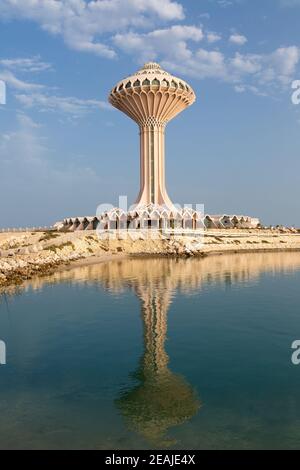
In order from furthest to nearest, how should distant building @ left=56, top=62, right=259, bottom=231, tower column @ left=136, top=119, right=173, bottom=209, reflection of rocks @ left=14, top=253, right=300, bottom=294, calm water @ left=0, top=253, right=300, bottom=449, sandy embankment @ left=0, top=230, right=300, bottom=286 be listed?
tower column @ left=136, top=119, right=173, bottom=209 < distant building @ left=56, top=62, right=259, bottom=231 < sandy embankment @ left=0, top=230, right=300, bottom=286 < reflection of rocks @ left=14, top=253, right=300, bottom=294 < calm water @ left=0, top=253, right=300, bottom=449

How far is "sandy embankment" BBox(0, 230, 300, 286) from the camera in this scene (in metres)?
37.2

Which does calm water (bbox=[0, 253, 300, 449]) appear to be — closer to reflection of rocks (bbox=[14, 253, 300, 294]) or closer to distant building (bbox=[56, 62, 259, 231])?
reflection of rocks (bbox=[14, 253, 300, 294])

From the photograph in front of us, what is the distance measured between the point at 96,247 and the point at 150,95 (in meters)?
41.1

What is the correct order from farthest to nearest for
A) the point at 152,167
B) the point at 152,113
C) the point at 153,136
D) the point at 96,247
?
the point at 152,167 → the point at 152,113 → the point at 153,136 → the point at 96,247

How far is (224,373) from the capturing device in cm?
1162

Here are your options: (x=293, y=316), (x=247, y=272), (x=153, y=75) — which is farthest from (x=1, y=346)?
A: (x=153, y=75)

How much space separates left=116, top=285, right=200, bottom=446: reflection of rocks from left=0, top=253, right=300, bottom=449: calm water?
0.09ft

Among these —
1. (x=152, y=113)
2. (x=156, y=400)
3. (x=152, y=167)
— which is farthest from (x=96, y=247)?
(x=156, y=400)

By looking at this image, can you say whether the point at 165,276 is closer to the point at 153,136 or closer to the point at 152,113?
the point at 153,136

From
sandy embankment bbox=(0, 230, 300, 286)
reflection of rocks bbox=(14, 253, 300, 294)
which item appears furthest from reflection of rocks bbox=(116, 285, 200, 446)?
sandy embankment bbox=(0, 230, 300, 286)

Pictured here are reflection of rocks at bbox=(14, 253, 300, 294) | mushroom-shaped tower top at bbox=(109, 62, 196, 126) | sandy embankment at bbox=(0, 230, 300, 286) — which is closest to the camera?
reflection of rocks at bbox=(14, 253, 300, 294)

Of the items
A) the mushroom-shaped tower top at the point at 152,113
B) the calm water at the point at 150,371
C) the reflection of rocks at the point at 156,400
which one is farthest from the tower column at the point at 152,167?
A: the reflection of rocks at the point at 156,400

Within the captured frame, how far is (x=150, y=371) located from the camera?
12.0 metres
